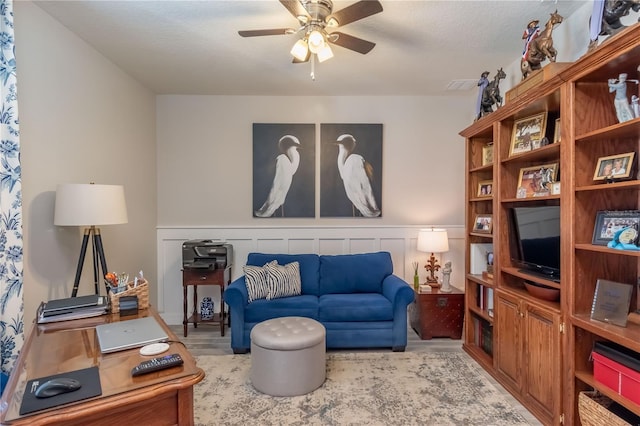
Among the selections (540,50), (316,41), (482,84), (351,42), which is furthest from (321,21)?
(482,84)

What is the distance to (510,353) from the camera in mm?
2500

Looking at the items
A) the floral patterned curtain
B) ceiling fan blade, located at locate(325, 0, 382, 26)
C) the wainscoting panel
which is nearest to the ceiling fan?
ceiling fan blade, located at locate(325, 0, 382, 26)

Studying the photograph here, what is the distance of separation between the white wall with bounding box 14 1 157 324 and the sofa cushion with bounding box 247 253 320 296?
127 centimetres

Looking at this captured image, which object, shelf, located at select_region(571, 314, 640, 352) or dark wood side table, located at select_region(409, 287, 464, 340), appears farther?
dark wood side table, located at select_region(409, 287, 464, 340)

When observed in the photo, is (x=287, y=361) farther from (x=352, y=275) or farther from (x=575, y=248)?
(x=575, y=248)

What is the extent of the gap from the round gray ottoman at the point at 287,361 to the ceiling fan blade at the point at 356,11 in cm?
214

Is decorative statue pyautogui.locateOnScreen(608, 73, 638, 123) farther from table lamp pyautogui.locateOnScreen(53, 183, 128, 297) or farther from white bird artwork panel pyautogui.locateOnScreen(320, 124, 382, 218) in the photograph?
table lamp pyautogui.locateOnScreen(53, 183, 128, 297)

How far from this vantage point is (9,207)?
189 centimetres

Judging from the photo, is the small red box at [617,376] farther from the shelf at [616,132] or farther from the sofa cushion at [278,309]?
the sofa cushion at [278,309]

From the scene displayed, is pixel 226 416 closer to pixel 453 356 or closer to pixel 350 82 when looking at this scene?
pixel 453 356

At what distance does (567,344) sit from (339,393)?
4.91 feet

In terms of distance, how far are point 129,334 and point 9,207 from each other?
1134mm

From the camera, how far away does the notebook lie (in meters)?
1.35

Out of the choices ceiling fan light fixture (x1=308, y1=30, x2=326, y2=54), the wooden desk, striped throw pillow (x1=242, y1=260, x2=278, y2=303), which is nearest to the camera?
the wooden desk
